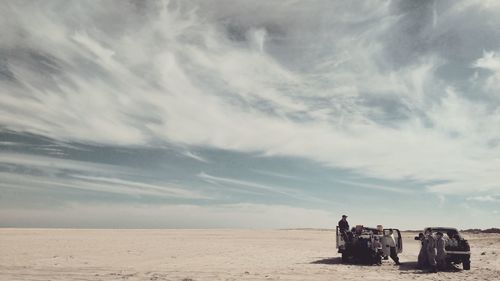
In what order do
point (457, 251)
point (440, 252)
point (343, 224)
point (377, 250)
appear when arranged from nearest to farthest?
point (440, 252) < point (457, 251) < point (377, 250) < point (343, 224)

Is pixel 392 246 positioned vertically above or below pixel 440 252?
above

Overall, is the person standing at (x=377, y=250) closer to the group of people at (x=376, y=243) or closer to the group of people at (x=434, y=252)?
the group of people at (x=376, y=243)

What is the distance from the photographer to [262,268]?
18.4 m

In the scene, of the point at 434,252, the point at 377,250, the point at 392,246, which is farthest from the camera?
the point at 392,246

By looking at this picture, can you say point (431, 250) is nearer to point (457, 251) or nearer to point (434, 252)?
point (434, 252)

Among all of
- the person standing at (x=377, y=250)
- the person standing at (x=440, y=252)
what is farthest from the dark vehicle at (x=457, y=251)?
the person standing at (x=377, y=250)

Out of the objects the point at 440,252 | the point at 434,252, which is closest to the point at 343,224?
the point at 434,252

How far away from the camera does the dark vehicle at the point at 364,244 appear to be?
2038cm

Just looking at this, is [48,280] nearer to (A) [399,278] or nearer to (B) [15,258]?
(B) [15,258]

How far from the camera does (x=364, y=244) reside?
816 inches

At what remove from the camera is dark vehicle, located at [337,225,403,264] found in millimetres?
20375

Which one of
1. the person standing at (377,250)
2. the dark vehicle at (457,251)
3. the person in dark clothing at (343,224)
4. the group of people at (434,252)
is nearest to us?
the group of people at (434,252)

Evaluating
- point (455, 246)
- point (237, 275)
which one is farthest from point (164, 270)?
point (455, 246)

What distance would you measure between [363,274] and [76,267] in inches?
458
